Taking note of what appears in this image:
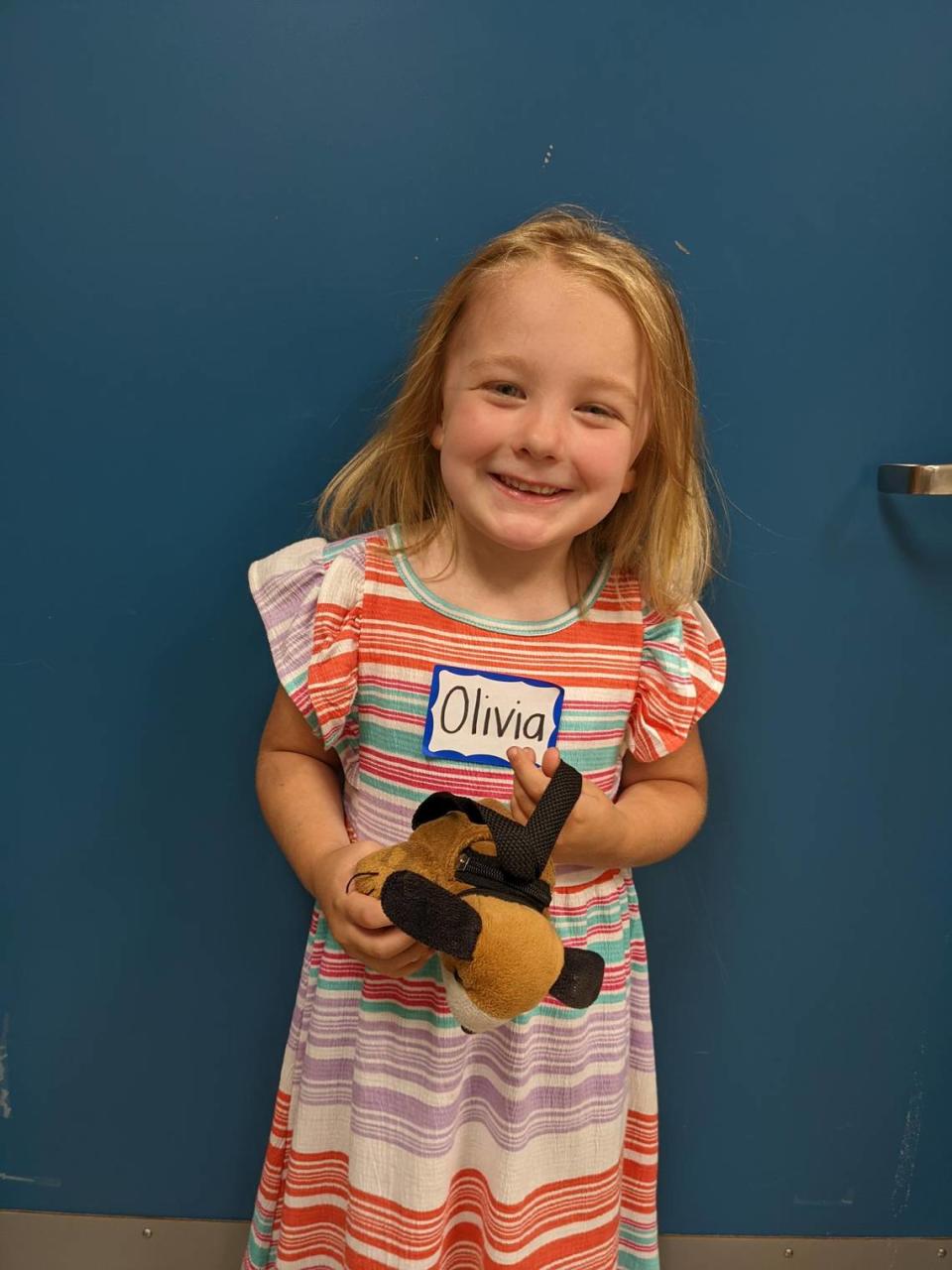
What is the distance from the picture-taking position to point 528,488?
2.53 feet

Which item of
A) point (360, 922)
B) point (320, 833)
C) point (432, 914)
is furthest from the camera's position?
point (320, 833)

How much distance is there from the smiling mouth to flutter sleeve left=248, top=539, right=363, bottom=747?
0.42 ft

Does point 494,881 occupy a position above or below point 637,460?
below

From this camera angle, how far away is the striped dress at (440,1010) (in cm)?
81

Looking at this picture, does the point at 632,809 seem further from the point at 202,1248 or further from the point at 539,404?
the point at 202,1248

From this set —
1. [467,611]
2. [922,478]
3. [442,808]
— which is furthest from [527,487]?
[922,478]

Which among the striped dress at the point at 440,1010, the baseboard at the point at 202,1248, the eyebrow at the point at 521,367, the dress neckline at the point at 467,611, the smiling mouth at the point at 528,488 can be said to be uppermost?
the eyebrow at the point at 521,367

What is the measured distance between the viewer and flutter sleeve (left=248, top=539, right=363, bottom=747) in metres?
0.80

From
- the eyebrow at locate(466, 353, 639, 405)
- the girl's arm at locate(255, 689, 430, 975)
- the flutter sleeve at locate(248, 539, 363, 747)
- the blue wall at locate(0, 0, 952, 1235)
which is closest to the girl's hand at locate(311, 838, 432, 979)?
the girl's arm at locate(255, 689, 430, 975)

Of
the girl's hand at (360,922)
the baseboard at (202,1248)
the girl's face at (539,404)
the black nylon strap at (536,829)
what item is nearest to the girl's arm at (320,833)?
the girl's hand at (360,922)

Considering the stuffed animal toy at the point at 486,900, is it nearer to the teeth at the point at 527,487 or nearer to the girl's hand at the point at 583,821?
the girl's hand at the point at 583,821

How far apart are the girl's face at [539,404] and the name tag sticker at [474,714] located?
102 millimetres

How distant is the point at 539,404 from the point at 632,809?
314 millimetres

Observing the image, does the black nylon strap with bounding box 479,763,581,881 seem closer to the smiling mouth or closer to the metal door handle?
the smiling mouth
